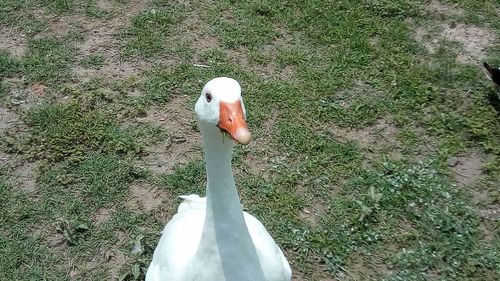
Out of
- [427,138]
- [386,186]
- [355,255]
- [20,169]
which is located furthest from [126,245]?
[427,138]

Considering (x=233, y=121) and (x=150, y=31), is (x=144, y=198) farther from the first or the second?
(x=233, y=121)

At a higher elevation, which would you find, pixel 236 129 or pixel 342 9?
pixel 236 129

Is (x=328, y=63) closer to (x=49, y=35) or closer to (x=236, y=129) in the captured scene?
(x=49, y=35)

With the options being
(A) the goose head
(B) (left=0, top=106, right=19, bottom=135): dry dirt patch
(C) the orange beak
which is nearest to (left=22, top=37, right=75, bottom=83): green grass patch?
(B) (left=0, top=106, right=19, bottom=135): dry dirt patch

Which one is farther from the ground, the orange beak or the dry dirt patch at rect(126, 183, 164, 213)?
the orange beak

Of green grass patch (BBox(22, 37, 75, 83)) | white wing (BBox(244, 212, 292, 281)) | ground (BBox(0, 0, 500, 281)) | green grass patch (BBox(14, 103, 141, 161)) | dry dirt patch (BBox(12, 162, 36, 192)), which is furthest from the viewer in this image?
green grass patch (BBox(22, 37, 75, 83))

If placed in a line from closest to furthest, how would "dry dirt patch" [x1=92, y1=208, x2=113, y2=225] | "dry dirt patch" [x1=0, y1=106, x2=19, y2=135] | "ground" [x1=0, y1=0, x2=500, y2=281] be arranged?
"ground" [x1=0, y1=0, x2=500, y2=281]
"dry dirt patch" [x1=92, y1=208, x2=113, y2=225]
"dry dirt patch" [x1=0, y1=106, x2=19, y2=135]

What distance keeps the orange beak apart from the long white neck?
23 centimetres

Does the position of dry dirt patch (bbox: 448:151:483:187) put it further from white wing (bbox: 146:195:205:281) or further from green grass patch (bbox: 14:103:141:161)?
green grass patch (bbox: 14:103:141:161)

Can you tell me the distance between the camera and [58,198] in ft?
13.4

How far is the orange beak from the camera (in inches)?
89.3

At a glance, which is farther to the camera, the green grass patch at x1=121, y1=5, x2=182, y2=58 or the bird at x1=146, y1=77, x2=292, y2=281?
the green grass patch at x1=121, y1=5, x2=182, y2=58

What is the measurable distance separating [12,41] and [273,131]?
2.49m

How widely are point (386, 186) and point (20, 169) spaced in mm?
2579
